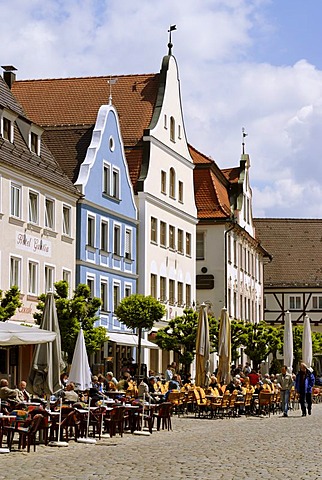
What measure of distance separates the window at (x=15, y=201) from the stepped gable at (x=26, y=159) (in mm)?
629

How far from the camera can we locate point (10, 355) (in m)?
35.8

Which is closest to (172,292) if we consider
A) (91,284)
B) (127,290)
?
(127,290)

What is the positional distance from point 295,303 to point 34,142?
147ft

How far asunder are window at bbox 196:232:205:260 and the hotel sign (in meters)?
23.0

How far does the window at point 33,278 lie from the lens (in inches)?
1473

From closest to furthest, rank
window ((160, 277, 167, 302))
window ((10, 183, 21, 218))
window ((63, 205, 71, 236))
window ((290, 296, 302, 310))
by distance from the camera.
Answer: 1. window ((10, 183, 21, 218))
2. window ((63, 205, 71, 236))
3. window ((160, 277, 167, 302))
4. window ((290, 296, 302, 310))

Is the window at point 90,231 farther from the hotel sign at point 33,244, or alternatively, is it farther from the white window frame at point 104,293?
the hotel sign at point 33,244

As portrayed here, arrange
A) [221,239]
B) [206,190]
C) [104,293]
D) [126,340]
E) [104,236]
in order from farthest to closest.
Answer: [206,190], [221,239], [104,293], [104,236], [126,340]

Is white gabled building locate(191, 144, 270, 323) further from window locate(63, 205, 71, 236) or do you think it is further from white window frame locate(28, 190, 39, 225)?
white window frame locate(28, 190, 39, 225)

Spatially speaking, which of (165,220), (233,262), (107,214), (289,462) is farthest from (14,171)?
(233,262)

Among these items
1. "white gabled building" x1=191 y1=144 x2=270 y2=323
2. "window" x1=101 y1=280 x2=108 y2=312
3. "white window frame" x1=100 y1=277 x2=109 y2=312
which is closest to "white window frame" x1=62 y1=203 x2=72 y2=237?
"white window frame" x1=100 y1=277 x2=109 y2=312

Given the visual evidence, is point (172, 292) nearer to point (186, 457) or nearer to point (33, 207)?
point (33, 207)

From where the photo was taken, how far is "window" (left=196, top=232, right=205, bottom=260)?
6109 centimetres

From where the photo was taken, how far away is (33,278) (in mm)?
37781
